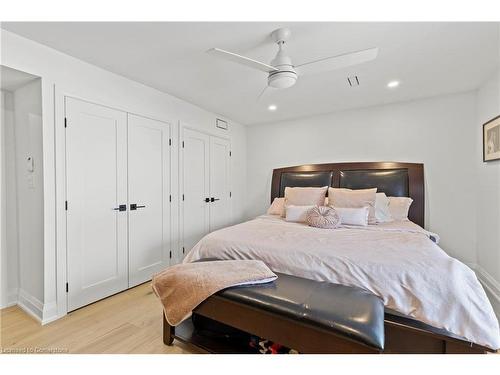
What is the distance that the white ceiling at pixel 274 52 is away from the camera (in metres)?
1.77

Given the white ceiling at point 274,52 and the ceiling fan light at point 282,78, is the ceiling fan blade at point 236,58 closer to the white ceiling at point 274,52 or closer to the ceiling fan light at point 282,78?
the ceiling fan light at point 282,78

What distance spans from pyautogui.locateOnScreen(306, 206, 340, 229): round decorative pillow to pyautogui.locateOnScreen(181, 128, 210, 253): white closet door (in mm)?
1707

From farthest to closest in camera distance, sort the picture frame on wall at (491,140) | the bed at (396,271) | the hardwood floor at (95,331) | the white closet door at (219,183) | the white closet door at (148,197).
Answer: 1. the white closet door at (219,183)
2. the white closet door at (148,197)
3. the picture frame on wall at (491,140)
4. the hardwood floor at (95,331)
5. the bed at (396,271)

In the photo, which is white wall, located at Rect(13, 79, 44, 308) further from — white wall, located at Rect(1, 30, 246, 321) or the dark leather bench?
the dark leather bench

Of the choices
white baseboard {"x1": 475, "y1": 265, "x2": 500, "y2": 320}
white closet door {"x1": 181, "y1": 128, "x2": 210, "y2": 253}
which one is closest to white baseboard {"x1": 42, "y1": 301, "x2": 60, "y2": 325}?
white closet door {"x1": 181, "y1": 128, "x2": 210, "y2": 253}

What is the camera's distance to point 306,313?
1280 mm

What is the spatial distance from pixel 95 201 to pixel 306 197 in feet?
8.49

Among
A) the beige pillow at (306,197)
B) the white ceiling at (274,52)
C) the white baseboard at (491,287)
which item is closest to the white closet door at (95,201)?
the white ceiling at (274,52)

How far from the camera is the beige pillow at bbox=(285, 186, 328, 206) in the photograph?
3408mm

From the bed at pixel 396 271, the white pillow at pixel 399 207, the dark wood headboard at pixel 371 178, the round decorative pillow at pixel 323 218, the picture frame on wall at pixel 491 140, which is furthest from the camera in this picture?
the dark wood headboard at pixel 371 178

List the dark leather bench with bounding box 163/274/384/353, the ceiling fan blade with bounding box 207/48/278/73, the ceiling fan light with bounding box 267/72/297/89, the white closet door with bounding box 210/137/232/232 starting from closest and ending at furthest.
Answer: the dark leather bench with bounding box 163/274/384/353
the ceiling fan blade with bounding box 207/48/278/73
the ceiling fan light with bounding box 267/72/297/89
the white closet door with bounding box 210/137/232/232

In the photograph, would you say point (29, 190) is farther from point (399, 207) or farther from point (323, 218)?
point (399, 207)

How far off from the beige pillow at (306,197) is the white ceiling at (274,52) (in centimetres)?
131

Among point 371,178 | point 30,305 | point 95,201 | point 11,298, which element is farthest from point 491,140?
point 11,298
